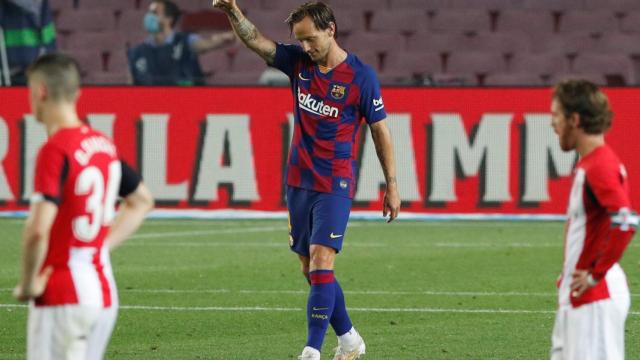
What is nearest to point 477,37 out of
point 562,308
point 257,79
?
point 257,79

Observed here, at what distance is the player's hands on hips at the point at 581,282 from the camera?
18.7 feet

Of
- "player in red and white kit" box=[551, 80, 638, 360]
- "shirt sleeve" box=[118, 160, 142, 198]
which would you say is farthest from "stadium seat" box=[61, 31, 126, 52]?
"player in red and white kit" box=[551, 80, 638, 360]

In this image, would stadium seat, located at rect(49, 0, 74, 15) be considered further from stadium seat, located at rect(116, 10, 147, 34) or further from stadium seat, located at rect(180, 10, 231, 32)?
stadium seat, located at rect(180, 10, 231, 32)

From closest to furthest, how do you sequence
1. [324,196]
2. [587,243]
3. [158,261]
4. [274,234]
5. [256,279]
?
[587,243], [324,196], [256,279], [158,261], [274,234]

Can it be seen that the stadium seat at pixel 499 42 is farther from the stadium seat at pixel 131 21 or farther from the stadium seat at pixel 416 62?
the stadium seat at pixel 131 21

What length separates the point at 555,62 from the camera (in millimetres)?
22625

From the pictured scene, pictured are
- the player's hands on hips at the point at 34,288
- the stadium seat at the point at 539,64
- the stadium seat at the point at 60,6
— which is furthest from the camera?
the stadium seat at the point at 60,6

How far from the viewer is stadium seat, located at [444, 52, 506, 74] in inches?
891

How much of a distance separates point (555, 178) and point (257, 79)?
544cm

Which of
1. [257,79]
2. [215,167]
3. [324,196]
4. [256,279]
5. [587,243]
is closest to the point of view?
[587,243]

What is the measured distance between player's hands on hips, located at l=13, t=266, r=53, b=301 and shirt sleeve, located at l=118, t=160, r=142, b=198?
52 centimetres

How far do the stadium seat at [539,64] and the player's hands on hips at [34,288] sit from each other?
17768mm

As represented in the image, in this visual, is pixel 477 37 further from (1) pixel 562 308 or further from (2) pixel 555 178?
(1) pixel 562 308

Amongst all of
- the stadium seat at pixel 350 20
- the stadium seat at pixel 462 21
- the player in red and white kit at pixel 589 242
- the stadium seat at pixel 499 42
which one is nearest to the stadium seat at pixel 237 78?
the stadium seat at pixel 350 20
